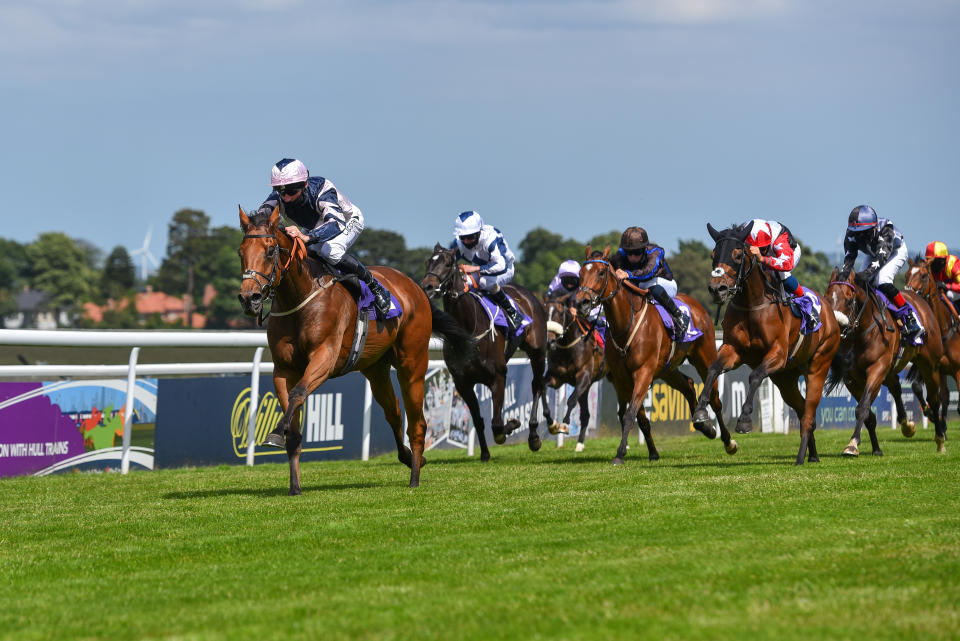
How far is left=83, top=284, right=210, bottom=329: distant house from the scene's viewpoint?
12562 cm

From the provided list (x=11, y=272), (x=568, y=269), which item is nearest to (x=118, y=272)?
(x=11, y=272)

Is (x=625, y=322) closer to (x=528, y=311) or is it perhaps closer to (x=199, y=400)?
(x=528, y=311)

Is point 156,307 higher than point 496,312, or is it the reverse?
point 156,307

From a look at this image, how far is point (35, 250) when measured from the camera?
440 feet

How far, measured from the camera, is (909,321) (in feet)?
41.6

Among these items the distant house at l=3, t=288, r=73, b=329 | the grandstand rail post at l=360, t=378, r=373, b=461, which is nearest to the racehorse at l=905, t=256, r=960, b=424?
the grandstand rail post at l=360, t=378, r=373, b=461

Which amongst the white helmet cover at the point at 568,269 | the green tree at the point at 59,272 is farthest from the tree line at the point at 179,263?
the white helmet cover at the point at 568,269

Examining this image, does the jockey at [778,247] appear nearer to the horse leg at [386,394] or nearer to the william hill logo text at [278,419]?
the horse leg at [386,394]

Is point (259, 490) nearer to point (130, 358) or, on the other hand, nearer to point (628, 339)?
point (130, 358)

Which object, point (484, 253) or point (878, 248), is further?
point (484, 253)

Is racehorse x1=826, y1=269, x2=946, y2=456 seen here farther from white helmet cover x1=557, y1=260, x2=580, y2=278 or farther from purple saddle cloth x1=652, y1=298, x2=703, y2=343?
white helmet cover x1=557, y1=260, x2=580, y2=278

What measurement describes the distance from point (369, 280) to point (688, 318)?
3984mm

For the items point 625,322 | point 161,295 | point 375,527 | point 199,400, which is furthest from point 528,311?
point 161,295

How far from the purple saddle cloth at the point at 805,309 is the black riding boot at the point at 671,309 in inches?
51.3
